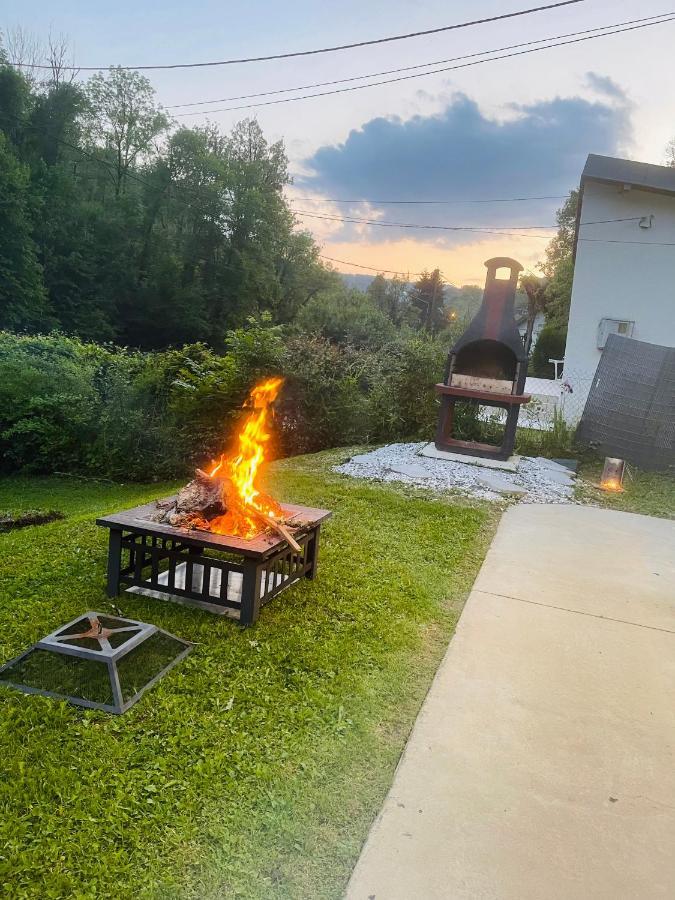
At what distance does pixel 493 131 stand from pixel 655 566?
16.3 m

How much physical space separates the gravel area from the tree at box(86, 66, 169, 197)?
27.4m

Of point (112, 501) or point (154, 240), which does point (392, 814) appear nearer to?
point (112, 501)

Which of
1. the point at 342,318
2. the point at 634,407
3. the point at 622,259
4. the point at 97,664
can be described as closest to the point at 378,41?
the point at 634,407

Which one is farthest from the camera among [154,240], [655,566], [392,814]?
[154,240]

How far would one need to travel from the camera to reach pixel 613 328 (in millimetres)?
12484

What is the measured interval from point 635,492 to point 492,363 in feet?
7.50

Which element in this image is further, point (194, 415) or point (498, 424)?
point (498, 424)

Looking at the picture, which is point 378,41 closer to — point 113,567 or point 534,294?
point 113,567

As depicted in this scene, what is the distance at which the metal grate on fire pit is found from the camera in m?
2.26

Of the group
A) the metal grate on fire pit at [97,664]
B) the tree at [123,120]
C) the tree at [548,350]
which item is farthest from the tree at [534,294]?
the metal grate on fire pit at [97,664]

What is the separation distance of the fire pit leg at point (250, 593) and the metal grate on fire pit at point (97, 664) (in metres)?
0.33

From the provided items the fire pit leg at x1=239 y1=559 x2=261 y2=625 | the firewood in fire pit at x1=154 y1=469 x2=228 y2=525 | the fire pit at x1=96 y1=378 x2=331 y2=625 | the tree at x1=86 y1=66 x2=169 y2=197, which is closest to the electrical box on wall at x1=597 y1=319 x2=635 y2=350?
the fire pit at x1=96 y1=378 x2=331 y2=625

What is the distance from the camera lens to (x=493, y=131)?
1697 centimetres

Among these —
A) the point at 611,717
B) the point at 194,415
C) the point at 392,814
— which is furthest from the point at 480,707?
the point at 194,415
